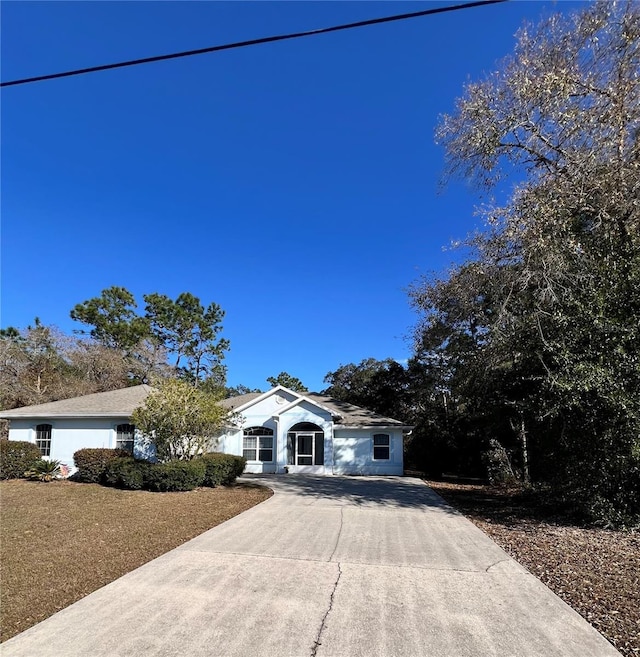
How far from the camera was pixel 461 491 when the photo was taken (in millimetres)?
16594

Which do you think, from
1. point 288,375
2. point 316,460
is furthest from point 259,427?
point 288,375

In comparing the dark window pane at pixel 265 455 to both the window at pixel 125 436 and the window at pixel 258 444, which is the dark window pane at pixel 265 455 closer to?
the window at pixel 258 444

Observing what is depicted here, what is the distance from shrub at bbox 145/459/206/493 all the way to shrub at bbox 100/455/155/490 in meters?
0.21

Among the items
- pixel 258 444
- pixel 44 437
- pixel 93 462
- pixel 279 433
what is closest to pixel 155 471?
pixel 93 462

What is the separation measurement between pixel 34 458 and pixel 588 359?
18.7 metres

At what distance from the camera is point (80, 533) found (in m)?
8.41

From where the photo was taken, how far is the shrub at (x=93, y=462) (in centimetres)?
1636

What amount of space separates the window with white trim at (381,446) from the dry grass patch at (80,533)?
8.57m

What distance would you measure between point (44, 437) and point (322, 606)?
64.6ft

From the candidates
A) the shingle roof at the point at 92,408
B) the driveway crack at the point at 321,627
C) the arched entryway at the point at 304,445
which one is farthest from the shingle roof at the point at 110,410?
the driveway crack at the point at 321,627

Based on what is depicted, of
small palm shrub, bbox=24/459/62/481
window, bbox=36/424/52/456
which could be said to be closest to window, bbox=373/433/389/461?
small palm shrub, bbox=24/459/62/481

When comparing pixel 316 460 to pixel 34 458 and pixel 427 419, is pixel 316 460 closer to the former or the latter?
pixel 427 419

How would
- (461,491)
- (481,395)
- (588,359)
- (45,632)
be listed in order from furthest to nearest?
(461,491) → (481,395) → (588,359) → (45,632)

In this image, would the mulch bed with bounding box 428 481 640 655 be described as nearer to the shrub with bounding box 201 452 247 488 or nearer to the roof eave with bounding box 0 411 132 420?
the shrub with bounding box 201 452 247 488
